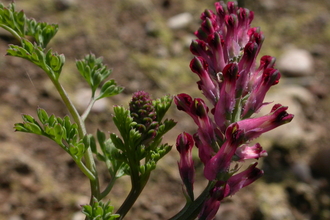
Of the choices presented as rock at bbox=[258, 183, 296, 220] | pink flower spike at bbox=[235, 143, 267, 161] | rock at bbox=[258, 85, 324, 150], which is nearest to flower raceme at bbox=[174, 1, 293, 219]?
pink flower spike at bbox=[235, 143, 267, 161]

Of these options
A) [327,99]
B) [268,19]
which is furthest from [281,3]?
[327,99]

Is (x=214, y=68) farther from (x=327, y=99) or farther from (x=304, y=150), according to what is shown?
(x=327, y=99)

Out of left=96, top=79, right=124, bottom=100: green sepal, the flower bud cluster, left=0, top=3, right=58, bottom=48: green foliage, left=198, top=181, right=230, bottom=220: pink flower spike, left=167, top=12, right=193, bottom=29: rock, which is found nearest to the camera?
left=198, top=181, right=230, bottom=220: pink flower spike

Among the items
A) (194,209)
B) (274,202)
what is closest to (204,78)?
(194,209)

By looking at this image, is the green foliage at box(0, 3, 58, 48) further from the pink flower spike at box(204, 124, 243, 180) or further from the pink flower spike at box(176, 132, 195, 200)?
the pink flower spike at box(204, 124, 243, 180)

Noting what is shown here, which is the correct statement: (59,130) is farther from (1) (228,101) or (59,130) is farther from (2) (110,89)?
(1) (228,101)

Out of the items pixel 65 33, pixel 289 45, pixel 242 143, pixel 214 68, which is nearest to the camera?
pixel 242 143
